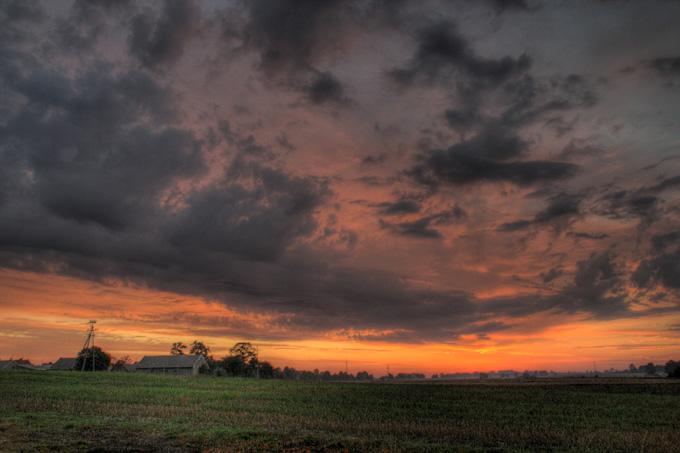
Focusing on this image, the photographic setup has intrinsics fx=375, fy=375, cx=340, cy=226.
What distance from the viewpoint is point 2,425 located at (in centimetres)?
2078

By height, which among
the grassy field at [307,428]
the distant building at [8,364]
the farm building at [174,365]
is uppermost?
the grassy field at [307,428]

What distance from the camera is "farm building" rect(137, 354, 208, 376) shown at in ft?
389

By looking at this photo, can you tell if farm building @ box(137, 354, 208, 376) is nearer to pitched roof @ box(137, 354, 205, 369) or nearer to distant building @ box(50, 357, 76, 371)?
pitched roof @ box(137, 354, 205, 369)

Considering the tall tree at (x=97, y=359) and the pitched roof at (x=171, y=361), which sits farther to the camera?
the pitched roof at (x=171, y=361)

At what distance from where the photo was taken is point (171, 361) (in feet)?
406

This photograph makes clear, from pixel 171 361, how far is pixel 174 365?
298 cm

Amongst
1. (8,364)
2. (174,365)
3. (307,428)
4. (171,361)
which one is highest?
(307,428)

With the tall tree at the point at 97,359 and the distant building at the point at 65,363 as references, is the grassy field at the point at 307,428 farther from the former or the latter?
the distant building at the point at 65,363

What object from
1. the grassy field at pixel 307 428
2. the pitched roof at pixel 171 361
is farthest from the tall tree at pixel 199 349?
the grassy field at pixel 307 428

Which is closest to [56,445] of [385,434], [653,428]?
[385,434]

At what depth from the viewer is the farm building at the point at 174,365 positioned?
389 ft

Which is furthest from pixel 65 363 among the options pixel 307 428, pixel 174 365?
pixel 307 428

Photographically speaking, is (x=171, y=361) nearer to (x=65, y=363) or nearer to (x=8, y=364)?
(x=65, y=363)

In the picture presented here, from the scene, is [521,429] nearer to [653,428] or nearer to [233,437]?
[653,428]
